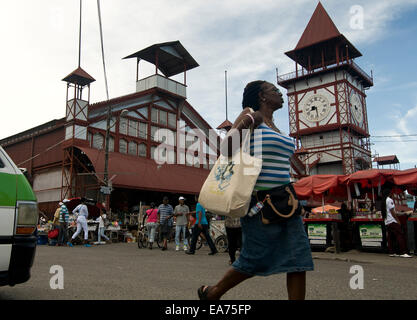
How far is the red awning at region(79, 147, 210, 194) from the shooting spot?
72.9ft

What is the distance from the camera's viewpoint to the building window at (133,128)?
27.5 metres

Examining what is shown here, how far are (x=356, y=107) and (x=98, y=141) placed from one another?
3184 cm

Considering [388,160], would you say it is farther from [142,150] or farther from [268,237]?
[268,237]

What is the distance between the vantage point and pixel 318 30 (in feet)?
154

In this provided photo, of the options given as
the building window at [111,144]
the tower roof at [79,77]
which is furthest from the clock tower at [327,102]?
the tower roof at [79,77]

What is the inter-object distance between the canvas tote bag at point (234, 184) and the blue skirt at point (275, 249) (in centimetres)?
20

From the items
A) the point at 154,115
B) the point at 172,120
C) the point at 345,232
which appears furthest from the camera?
the point at 172,120

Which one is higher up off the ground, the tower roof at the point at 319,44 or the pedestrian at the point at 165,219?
the tower roof at the point at 319,44

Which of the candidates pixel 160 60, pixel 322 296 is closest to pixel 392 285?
pixel 322 296

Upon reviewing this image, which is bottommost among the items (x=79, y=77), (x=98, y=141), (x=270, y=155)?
(x=270, y=155)

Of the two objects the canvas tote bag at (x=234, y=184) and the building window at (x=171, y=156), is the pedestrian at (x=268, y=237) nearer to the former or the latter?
the canvas tote bag at (x=234, y=184)

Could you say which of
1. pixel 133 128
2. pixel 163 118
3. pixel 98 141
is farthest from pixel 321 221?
pixel 163 118

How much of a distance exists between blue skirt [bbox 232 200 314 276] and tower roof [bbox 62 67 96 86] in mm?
23529
